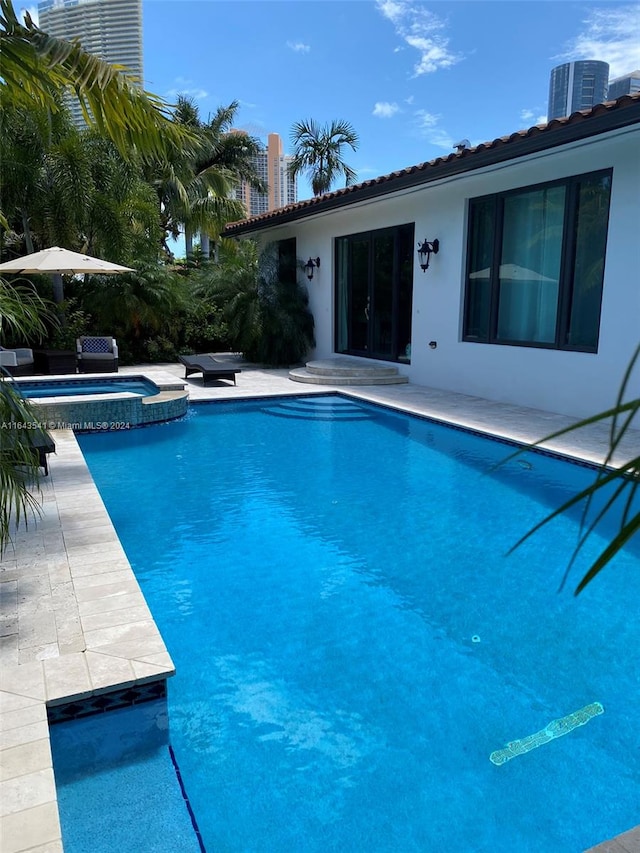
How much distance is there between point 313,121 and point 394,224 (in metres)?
19.7

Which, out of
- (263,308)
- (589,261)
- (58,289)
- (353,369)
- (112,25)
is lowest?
(353,369)

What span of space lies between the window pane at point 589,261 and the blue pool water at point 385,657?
3.03 metres

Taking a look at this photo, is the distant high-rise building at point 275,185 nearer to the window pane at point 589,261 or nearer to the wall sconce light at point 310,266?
the wall sconce light at point 310,266

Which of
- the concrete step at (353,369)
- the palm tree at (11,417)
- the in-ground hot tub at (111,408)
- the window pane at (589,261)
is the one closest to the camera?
the palm tree at (11,417)

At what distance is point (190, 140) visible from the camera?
6.19 m

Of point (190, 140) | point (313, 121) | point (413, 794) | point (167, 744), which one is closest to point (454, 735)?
point (413, 794)

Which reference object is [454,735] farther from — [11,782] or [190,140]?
[190,140]

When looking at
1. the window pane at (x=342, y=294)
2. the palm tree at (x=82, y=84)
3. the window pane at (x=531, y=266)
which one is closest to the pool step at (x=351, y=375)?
the window pane at (x=342, y=294)

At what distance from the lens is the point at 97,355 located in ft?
45.7

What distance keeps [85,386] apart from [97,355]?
1680 millimetres

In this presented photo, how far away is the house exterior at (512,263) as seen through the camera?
8750 millimetres

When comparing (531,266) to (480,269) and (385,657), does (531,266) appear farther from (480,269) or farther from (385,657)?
(385,657)

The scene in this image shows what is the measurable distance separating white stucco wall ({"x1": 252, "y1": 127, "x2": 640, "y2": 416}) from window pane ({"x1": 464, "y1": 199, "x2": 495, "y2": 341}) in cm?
18

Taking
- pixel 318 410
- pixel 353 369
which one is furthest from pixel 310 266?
pixel 318 410
